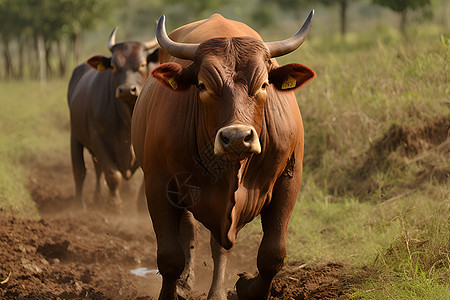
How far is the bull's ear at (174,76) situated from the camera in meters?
3.70

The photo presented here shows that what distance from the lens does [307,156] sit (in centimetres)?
785

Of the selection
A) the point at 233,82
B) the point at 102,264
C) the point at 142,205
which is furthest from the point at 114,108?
the point at 233,82

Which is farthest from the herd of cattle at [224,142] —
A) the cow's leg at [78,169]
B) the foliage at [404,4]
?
the foliage at [404,4]

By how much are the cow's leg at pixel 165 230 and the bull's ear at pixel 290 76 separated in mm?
958

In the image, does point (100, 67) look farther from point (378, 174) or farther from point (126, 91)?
point (378, 174)

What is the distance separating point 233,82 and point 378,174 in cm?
385

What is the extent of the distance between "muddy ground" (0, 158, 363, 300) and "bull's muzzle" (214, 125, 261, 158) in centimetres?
149

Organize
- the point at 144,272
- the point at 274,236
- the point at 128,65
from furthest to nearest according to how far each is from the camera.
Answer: the point at 128,65 → the point at 144,272 → the point at 274,236

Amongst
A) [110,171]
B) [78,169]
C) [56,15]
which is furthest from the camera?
[56,15]

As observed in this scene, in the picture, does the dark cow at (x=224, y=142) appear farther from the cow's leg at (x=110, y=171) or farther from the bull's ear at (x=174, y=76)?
the cow's leg at (x=110, y=171)

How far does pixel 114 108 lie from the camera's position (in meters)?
7.91

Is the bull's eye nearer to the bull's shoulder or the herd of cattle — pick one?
the herd of cattle

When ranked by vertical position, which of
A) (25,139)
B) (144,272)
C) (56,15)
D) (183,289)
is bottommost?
(56,15)

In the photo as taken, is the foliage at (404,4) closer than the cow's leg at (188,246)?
No
